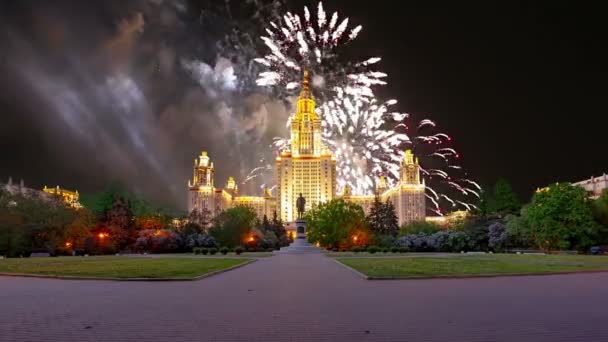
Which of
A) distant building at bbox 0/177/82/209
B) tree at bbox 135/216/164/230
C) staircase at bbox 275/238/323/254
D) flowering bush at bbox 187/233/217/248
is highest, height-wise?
distant building at bbox 0/177/82/209

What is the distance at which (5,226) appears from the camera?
55.4 metres

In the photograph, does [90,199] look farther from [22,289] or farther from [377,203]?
[22,289]

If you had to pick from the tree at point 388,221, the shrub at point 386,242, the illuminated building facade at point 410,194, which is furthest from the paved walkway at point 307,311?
the illuminated building facade at point 410,194

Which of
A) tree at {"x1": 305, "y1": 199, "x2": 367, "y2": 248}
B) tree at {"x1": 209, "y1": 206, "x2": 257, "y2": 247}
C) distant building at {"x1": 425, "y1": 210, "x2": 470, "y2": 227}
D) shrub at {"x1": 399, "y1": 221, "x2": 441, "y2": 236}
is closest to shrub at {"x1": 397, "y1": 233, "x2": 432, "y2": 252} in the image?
tree at {"x1": 305, "y1": 199, "x2": 367, "y2": 248}

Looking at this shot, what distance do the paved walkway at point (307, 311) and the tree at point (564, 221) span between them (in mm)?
37983

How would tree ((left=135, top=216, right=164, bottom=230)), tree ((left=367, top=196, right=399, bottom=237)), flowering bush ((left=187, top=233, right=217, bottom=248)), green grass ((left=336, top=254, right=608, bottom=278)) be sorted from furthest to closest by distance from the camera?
tree ((left=367, top=196, right=399, bottom=237)) → tree ((left=135, top=216, right=164, bottom=230)) → flowering bush ((left=187, top=233, right=217, bottom=248)) → green grass ((left=336, top=254, right=608, bottom=278))

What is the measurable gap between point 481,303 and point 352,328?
611 centimetres

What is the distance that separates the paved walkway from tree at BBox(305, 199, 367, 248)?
5714 cm

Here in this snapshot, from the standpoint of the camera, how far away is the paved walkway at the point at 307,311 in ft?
36.8

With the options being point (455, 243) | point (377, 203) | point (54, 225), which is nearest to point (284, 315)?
point (54, 225)

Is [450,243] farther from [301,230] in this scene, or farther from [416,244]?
[301,230]

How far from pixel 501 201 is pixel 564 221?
1686 inches

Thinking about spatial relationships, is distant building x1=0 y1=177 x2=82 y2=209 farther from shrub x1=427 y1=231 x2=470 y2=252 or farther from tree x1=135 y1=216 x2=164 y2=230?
shrub x1=427 y1=231 x2=470 y2=252

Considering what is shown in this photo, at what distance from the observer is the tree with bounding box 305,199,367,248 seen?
80062 mm
